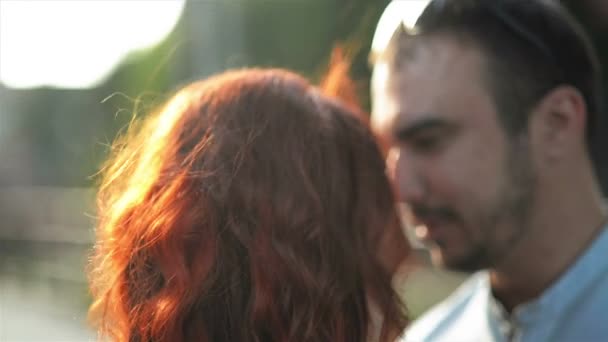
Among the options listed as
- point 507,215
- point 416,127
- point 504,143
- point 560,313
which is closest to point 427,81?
point 416,127

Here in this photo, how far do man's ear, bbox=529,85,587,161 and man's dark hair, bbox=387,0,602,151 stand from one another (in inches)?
0.7

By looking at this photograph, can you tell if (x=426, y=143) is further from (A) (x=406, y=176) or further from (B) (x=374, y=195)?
(B) (x=374, y=195)

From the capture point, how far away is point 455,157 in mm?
2051

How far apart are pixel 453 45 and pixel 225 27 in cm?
524

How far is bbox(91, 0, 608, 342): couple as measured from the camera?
1.80 metres

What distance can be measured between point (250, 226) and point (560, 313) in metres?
0.67

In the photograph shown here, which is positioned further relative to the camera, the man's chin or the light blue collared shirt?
the man's chin

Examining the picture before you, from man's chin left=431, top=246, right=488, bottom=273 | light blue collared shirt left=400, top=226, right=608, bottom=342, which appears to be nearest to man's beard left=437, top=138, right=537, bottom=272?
man's chin left=431, top=246, right=488, bottom=273

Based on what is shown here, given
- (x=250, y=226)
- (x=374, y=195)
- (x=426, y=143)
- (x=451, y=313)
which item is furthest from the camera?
(x=451, y=313)

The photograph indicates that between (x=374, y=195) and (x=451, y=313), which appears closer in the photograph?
(x=374, y=195)

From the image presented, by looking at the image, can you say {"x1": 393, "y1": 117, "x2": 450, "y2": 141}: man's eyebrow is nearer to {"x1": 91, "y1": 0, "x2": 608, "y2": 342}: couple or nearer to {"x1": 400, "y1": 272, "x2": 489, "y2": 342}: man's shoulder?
{"x1": 91, "y1": 0, "x2": 608, "y2": 342}: couple

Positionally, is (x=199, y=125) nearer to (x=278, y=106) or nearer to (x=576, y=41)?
(x=278, y=106)

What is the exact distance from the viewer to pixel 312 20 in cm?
1773

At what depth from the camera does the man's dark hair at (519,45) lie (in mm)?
2072
